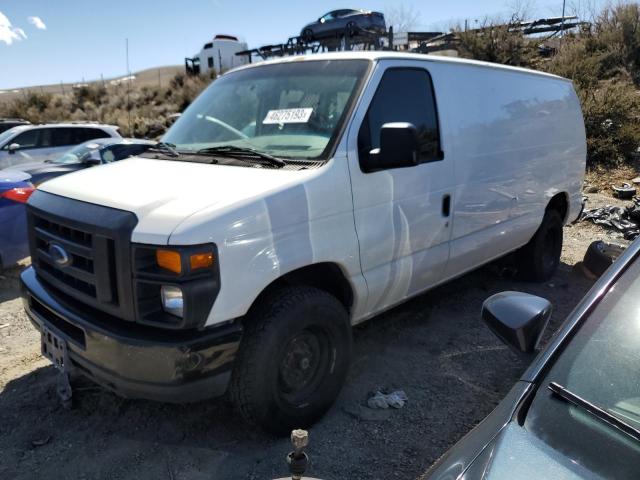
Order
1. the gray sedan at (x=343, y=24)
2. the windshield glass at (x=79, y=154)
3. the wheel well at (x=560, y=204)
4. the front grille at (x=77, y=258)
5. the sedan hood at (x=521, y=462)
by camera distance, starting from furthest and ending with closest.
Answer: the gray sedan at (x=343, y=24) → the windshield glass at (x=79, y=154) → the wheel well at (x=560, y=204) → the front grille at (x=77, y=258) → the sedan hood at (x=521, y=462)

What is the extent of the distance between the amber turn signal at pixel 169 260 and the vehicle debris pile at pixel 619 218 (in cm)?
737

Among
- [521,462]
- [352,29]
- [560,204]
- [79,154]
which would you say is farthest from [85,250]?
[352,29]

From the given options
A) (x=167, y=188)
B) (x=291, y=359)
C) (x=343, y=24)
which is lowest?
(x=291, y=359)

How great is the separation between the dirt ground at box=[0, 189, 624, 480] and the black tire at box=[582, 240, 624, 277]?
6.27 ft

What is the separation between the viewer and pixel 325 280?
328 cm

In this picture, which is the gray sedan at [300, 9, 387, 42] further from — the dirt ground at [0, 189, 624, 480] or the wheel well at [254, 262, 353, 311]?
the wheel well at [254, 262, 353, 311]

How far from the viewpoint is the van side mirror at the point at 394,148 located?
2.97 m

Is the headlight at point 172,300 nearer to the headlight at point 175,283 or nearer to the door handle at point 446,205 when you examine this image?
the headlight at point 175,283

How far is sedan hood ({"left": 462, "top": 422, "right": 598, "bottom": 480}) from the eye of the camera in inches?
52.0

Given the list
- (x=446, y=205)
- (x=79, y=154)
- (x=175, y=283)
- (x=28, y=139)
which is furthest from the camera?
(x=28, y=139)

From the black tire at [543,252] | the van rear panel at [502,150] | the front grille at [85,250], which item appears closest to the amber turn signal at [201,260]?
the front grille at [85,250]

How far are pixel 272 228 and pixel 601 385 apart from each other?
1.60 meters

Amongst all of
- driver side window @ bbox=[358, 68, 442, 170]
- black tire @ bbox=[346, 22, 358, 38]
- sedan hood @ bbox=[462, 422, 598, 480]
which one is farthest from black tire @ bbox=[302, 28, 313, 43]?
sedan hood @ bbox=[462, 422, 598, 480]

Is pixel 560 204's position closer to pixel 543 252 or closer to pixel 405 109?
pixel 543 252
